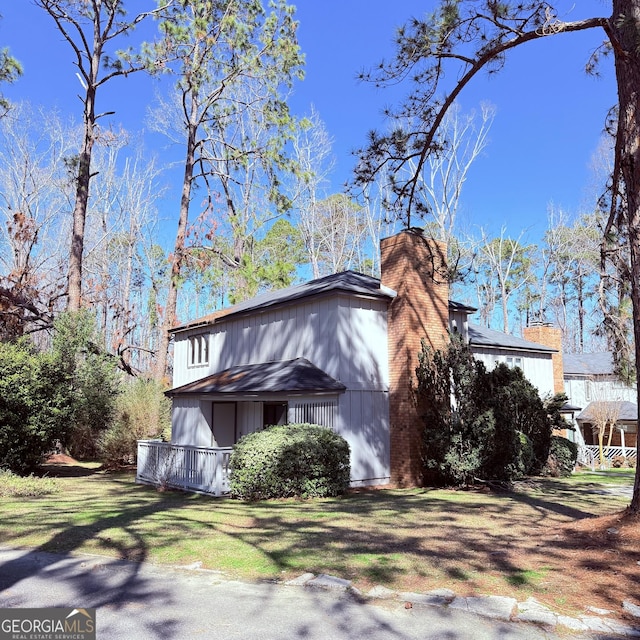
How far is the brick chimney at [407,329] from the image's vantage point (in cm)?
1449

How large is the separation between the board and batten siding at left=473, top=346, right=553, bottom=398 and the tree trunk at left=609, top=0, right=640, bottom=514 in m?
14.9

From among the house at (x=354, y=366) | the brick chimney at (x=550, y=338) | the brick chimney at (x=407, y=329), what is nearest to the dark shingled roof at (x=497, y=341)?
the brick chimney at (x=550, y=338)

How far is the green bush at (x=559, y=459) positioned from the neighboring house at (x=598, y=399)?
472 inches

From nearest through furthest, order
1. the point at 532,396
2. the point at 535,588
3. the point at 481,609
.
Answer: the point at 481,609 → the point at 535,588 → the point at 532,396

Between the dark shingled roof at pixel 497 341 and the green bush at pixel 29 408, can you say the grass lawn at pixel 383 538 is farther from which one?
the dark shingled roof at pixel 497 341

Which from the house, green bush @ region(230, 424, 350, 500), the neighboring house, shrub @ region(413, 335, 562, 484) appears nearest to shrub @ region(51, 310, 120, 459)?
the house

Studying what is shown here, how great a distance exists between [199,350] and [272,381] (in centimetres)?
804

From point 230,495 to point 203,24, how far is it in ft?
67.0

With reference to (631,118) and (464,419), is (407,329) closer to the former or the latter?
(464,419)

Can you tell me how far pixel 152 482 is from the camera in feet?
49.8

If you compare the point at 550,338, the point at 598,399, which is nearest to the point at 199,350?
the point at 550,338

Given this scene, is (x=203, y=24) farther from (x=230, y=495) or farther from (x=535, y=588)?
(x=535, y=588)

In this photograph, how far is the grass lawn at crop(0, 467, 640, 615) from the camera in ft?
18.5

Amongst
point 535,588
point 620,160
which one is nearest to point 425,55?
point 620,160
